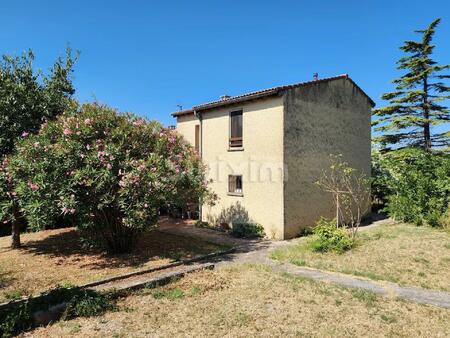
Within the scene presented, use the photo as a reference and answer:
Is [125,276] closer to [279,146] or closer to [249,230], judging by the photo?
[249,230]

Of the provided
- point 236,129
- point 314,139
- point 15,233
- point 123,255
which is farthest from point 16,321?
point 314,139

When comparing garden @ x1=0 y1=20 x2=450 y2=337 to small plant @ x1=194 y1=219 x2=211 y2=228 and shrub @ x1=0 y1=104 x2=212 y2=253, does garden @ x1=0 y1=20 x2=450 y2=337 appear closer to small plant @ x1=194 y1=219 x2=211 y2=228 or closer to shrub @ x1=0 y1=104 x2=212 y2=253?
shrub @ x1=0 y1=104 x2=212 y2=253

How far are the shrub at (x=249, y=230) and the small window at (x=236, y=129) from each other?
412 cm

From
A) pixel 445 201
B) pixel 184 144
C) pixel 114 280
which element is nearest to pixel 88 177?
pixel 114 280

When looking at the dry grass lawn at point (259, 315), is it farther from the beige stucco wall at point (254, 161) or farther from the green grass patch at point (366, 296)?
the beige stucco wall at point (254, 161)

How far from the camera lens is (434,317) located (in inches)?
237

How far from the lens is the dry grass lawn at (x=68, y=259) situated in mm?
8383

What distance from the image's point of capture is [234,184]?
53.8ft

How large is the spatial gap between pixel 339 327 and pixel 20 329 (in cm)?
565

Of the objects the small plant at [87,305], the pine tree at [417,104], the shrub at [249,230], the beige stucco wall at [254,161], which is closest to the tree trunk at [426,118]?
the pine tree at [417,104]

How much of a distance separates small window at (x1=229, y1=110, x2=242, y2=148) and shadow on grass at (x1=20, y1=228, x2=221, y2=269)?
215 inches

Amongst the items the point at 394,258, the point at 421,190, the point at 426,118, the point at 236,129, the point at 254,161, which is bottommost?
the point at 394,258

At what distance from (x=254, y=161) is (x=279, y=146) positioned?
1652 mm

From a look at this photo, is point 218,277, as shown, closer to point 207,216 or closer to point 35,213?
point 35,213
